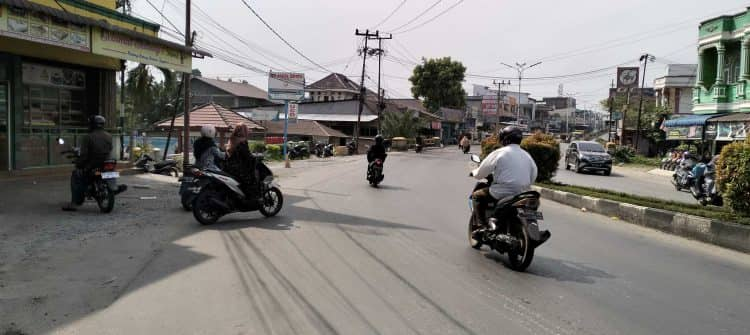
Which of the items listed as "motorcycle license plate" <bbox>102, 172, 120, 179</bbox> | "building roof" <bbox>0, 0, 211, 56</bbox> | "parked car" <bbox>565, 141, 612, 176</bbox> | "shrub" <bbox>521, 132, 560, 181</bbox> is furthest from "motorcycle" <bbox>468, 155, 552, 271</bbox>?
"parked car" <bbox>565, 141, 612, 176</bbox>

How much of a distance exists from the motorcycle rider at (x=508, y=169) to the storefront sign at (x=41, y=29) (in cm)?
833

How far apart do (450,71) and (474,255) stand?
70372 mm

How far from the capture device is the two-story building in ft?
37.7

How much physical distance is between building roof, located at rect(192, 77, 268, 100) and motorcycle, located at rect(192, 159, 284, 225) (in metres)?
51.2

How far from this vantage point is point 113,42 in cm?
1263

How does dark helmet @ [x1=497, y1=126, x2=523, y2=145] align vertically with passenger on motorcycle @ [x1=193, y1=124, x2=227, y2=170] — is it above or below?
above

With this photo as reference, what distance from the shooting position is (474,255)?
7.35 metres

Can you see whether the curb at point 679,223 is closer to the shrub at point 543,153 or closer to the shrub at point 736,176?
the shrub at point 736,176

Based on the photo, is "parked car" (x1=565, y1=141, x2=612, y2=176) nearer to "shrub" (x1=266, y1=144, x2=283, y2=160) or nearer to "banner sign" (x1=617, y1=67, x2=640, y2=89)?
"shrub" (x1=266, y1=144, x2=283, y2=160)

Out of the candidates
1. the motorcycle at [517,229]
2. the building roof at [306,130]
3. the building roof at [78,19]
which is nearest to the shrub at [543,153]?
the building roof at [78,19]

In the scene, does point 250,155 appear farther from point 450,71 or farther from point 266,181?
point 450,71

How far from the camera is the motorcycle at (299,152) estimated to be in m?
34.0

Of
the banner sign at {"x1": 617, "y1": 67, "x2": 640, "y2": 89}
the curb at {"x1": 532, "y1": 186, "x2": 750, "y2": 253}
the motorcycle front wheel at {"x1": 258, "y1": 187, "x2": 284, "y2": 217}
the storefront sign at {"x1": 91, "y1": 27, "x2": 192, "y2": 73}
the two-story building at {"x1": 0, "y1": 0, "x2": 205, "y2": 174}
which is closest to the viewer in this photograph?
the curb at {"x1": 532, "y1": 186, "x2": 750, "y2": 253}

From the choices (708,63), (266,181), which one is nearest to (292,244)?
(266,181)
